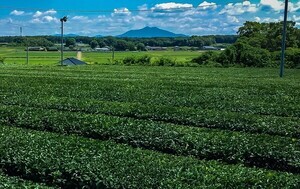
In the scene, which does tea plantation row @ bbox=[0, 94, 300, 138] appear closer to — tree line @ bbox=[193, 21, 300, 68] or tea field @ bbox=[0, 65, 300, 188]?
tea field @ bbox=[0, 65, 300, 188]

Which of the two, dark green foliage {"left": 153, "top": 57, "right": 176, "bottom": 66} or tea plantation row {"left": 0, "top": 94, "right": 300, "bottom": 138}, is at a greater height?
dark green foliage {"left": 153, "top": 57, "right": 176, "bottom": 66}

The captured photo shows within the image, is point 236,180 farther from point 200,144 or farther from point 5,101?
point 5,101

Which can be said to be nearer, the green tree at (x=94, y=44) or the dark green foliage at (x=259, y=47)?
the dark green foliage at (x=259, y=47)

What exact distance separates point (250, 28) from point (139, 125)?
9475cm

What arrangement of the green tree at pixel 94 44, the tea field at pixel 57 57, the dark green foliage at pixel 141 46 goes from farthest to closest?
the green tree at pixel 94 44 → the dark green foliage at pixel 141 46 → the tea field at pixel 57 57

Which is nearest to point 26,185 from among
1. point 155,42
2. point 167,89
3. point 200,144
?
point 200,144

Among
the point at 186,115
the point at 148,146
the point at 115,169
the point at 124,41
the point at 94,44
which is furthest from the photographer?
the point at 94,44

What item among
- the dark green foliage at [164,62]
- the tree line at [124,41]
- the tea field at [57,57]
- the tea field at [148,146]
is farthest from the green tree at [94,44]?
the tea field at [148,146]

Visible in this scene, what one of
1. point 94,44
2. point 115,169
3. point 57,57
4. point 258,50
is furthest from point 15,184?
point 94,44

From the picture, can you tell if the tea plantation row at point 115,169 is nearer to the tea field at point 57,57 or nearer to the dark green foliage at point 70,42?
the tea field at point 57,57

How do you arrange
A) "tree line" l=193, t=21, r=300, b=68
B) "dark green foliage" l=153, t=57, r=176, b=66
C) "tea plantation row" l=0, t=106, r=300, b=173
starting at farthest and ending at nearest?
"dark green foliage" l=153, t=57, r=176, b=66, "tree line" l=193, t=21, r=300, b=68, "tea plantation row" l=0, t=106, r=300, b=173

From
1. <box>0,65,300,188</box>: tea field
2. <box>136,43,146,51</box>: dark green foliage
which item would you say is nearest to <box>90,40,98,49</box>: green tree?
<box>136,43,146,51</box>: dark green foliage

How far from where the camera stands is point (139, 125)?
13.8m

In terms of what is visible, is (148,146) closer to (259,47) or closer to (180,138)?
(180,138)
